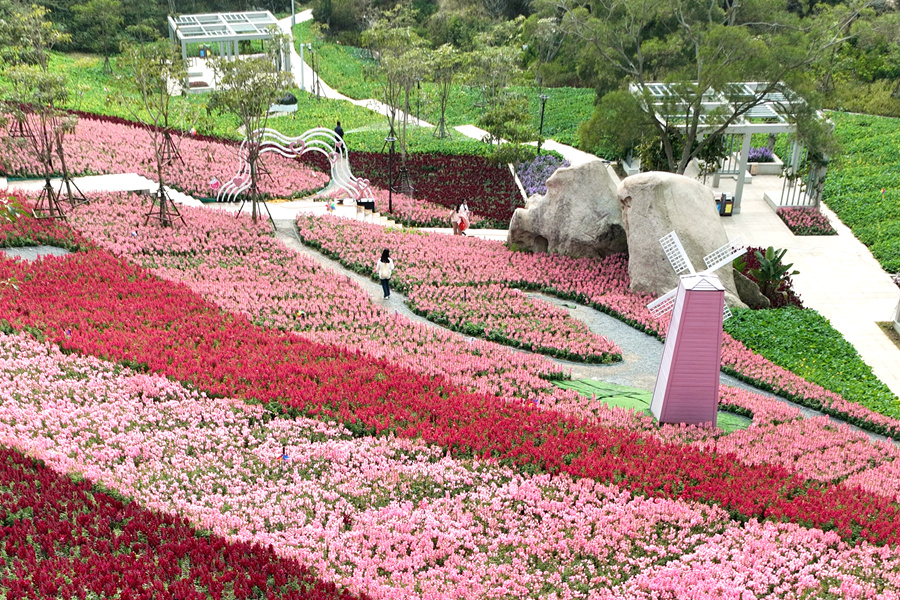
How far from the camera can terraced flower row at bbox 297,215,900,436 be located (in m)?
18.5

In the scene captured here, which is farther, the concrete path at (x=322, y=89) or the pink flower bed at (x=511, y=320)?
the concrete path at (x=322, y=89)

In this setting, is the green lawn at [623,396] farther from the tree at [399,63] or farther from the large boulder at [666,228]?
the tree at [399,63]

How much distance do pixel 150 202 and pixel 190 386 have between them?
14186 mm

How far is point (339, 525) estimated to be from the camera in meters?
11.0

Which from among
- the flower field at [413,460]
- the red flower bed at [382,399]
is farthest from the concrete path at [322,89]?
the flower field at [413,460]

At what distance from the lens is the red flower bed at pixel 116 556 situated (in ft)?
30.3

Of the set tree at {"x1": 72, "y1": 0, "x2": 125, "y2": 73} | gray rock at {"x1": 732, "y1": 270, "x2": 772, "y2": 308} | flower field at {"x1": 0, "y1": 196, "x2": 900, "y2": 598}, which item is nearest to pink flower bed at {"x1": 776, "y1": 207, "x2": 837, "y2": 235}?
gray rock at {"x1": 732, "y1": 270, "x2": 772, "y2": 308}

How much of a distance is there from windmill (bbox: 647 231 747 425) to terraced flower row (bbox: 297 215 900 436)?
3.57 meters

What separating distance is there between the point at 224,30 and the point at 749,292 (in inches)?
1677

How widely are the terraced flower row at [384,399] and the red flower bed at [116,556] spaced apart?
3881mm

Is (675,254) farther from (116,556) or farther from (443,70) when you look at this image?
(443,70)

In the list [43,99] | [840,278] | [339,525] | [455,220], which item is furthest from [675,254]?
[43,99]

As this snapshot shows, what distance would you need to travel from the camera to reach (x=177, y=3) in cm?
7019

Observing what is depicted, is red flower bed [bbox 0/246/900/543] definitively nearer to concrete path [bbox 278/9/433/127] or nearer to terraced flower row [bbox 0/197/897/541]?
terraced flower row [bbox 0/197/897/541]
